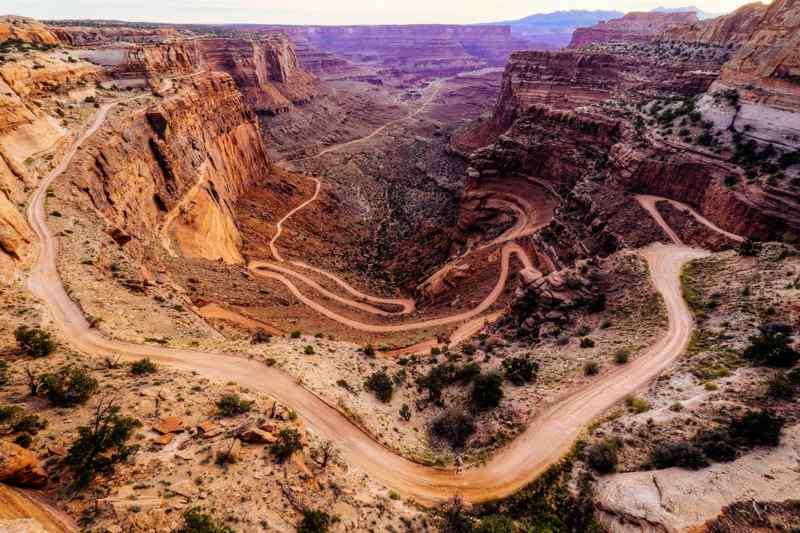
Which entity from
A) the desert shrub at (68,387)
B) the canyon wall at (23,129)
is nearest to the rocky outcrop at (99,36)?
the canyon wall at (23,129)

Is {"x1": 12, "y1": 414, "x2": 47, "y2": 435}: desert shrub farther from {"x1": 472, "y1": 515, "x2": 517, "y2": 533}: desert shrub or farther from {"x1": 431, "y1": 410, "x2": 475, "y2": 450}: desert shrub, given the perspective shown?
{"x1": 431, "y1": 410, "x2": 475, "y2": 450}: desert shrub

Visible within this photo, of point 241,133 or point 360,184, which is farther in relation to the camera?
point 360,184

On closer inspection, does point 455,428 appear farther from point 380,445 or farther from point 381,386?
point 381,386

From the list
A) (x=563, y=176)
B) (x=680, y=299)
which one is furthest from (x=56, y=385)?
(x=563, y=176)

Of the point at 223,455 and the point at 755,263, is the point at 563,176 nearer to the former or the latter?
the point at 755,263

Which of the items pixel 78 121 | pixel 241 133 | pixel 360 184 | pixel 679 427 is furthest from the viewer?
pixel 360 184

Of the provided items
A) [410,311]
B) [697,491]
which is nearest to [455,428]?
[697,491]
